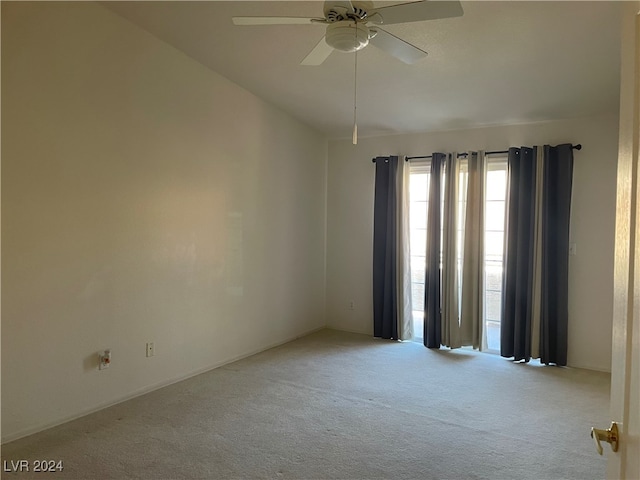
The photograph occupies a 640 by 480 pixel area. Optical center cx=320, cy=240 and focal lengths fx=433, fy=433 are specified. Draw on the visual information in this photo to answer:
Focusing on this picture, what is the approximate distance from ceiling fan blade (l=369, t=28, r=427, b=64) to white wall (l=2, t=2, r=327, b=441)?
189 cm

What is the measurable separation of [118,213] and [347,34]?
202 cm

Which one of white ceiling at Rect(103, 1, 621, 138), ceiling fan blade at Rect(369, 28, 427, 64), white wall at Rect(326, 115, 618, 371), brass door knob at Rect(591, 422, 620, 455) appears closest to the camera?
brass door knob at Rect(591, 422, 620, 455)

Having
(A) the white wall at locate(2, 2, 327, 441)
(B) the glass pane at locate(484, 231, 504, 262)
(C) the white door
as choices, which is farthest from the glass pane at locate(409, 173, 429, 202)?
(C) the white door

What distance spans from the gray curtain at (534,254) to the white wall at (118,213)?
252cm

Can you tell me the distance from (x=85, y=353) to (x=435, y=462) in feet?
7.58

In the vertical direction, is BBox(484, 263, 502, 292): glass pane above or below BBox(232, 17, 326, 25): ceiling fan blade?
below

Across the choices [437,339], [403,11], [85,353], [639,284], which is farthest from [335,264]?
[639,284]

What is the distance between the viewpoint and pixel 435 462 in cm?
245

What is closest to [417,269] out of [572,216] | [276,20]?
[572,216]

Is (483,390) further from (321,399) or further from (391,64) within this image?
(391,64)

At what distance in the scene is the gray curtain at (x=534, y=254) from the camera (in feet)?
14.0

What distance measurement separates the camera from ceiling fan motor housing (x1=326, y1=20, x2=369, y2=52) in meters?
2.05

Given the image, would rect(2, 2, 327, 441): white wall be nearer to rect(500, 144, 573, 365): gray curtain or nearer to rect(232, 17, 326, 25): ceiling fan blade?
rect(232, 17, 326, 25): ceiling fan blade

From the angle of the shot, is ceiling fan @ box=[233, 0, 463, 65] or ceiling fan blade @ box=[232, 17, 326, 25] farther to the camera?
ceiling fan blade @ box=[232, 17, 326, 25]
